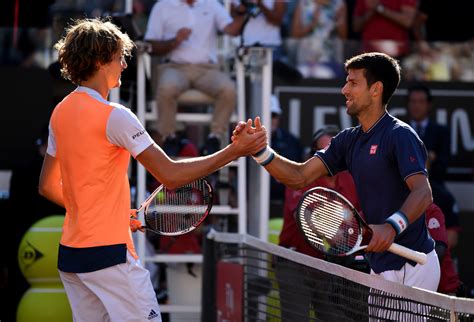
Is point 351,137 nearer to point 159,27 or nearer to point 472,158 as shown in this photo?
point 159,27

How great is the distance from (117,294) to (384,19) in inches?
294

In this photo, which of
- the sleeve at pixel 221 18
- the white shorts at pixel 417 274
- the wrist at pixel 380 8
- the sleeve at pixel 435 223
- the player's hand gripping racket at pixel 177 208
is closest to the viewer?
the player's hand gripping racket at pixel 177 208

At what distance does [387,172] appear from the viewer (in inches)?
223

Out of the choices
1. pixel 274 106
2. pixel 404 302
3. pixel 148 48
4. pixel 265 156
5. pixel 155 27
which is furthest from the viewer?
pixel 274 106

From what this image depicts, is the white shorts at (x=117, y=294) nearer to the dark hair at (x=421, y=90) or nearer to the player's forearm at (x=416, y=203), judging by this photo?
the player's forearm at (x=416, y=203)

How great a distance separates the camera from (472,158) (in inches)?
465

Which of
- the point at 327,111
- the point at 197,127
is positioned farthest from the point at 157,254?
the point at 327,111

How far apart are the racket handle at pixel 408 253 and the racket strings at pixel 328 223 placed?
198 mm

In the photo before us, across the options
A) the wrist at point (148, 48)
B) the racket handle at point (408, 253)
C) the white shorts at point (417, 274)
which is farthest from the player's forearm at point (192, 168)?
the wrist at point (148, 48)

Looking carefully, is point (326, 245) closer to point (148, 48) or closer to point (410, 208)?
point (410, 208)

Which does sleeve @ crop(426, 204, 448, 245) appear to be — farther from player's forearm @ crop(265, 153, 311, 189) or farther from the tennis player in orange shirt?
the tennis player in orange shirt

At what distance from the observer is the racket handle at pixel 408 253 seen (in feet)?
17.0

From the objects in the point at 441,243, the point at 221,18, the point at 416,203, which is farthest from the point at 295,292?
the point at 221,18

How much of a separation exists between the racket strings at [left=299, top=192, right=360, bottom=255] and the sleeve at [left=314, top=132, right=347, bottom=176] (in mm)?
680
